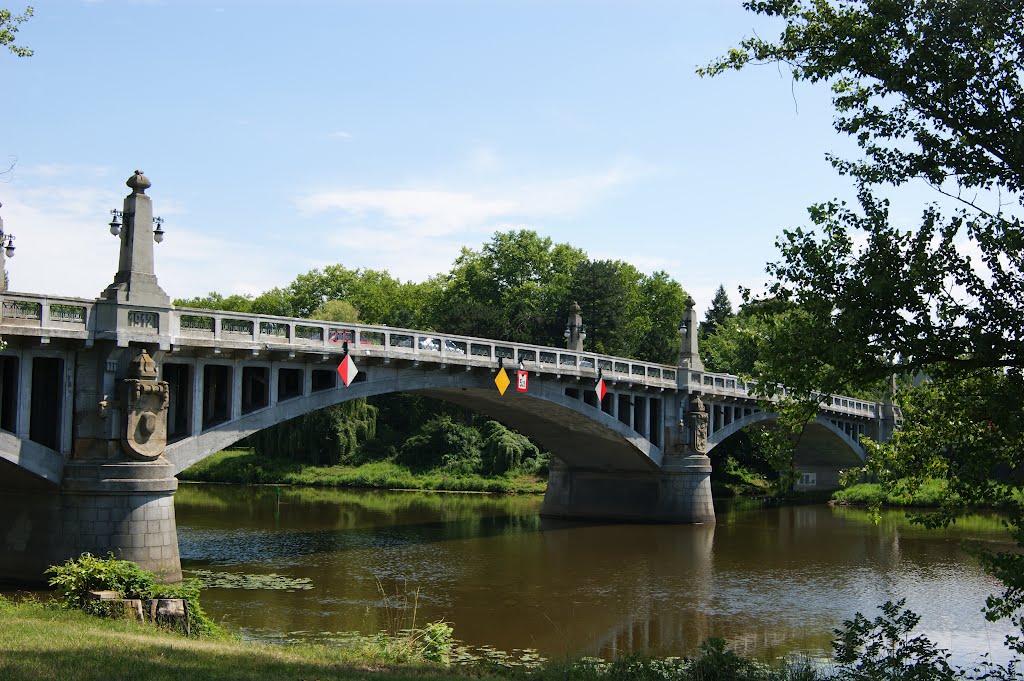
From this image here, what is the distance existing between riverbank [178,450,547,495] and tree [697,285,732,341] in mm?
42552

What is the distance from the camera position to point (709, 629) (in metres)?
23.5

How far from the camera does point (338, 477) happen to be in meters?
61.6

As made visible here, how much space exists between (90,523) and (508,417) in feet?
72.3

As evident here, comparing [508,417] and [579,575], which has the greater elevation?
[508,417]

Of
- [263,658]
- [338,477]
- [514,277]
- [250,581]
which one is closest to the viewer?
[263,658]

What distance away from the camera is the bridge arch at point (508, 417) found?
27141mm

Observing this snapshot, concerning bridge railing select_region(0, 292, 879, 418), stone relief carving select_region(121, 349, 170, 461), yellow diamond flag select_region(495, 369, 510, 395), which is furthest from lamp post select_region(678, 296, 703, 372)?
stone relief carving select_region(121, 349, 170, 461)

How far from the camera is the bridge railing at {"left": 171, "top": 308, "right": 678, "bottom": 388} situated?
26.6m

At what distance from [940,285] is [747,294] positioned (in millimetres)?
2475

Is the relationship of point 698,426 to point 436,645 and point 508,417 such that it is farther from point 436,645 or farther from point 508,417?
point 436,645

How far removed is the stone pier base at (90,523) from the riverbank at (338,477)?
36.3 meters

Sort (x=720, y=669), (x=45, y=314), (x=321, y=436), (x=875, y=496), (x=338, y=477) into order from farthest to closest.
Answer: (x=321, y=436) → (x=338, y=477) → (x=875, y=496) → (x=45, y=314) → (x=720, y=669)

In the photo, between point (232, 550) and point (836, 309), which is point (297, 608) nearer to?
point (232, 550)

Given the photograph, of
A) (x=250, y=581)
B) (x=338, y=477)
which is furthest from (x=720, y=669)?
(x=338, y=477)
